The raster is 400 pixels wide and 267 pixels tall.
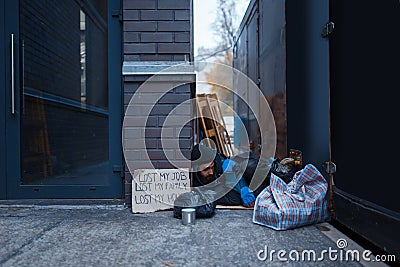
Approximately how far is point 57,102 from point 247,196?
117 inches

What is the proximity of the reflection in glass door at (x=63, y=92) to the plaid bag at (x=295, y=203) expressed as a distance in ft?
4.98

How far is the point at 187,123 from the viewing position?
3.22 m

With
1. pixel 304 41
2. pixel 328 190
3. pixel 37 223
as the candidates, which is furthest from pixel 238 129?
pixel 37 223

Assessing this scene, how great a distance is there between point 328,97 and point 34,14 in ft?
9.54

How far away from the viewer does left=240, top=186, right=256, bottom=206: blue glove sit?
10.5ft

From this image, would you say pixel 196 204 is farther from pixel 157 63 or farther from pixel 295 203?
pixel 157 63

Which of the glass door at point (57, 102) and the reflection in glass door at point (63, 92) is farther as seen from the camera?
the reflection in glass door at point (63, 92)

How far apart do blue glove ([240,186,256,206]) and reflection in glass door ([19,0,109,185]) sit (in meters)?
1.24

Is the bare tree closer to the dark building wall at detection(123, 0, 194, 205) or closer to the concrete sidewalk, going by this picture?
the dark building wall at detection(123, 0, 194, 205)

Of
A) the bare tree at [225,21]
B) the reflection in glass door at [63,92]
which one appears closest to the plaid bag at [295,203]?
the reflection in glass door at [63,92]

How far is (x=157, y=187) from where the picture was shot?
3.14 m

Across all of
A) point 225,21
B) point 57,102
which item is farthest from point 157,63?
point 225,21

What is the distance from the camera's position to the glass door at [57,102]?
3.37 meters

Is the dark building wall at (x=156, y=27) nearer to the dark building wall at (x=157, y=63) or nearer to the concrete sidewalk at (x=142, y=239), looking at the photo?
the dark building wall at (x=157, y=63)
